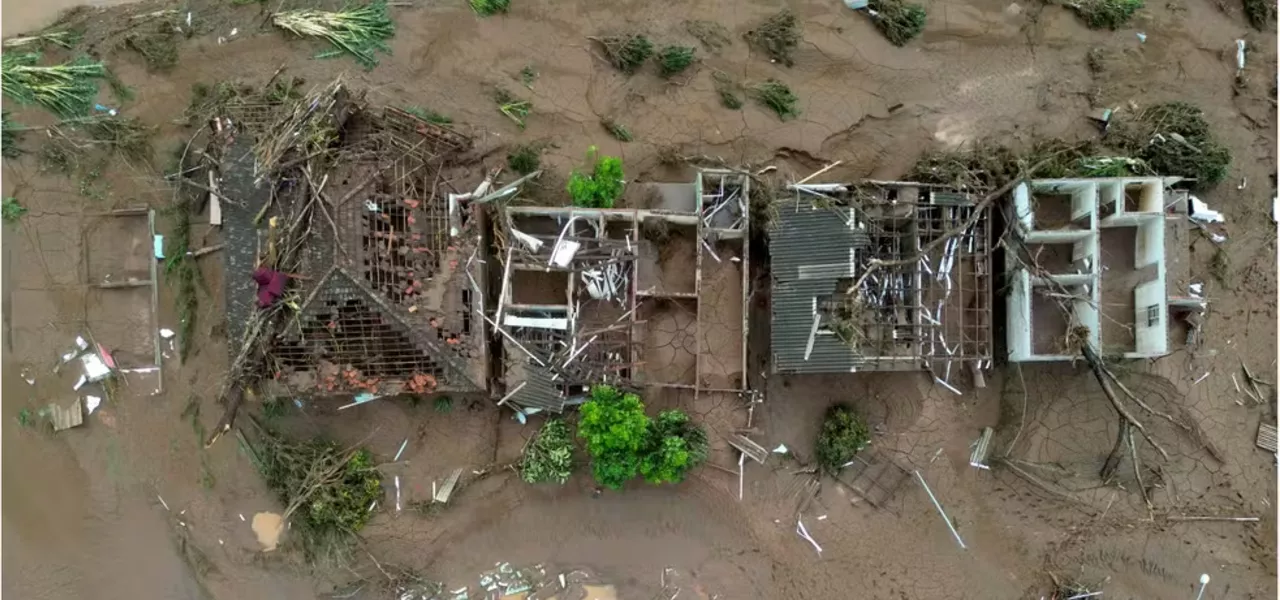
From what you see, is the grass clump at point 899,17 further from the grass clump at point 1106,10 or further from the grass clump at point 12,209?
the grass clump at point 12,209

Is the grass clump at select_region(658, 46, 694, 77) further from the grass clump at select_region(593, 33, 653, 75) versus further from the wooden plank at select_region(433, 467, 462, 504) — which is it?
the wooden plank at select_region(433, 467, 462, 504)

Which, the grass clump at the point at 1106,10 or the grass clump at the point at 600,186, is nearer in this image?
the grass clump at the point at 600,186

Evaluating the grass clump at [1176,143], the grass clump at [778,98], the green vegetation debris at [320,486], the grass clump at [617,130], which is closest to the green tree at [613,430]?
the green vegetation debris at [320,486]

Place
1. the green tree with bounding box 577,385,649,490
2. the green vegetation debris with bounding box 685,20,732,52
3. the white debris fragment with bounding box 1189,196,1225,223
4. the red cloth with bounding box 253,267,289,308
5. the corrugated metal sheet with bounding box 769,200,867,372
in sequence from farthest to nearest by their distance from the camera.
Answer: the green vegetation debris with bounding box 685,20,732,52, the white debris fragment with bounding box 1189,196,1225,223, the corrugated metal sheet with bounding box 769,200,867,372, the green tree with bounding box 577,385,649,490, the red cloth with bounding box 253,267,289,308

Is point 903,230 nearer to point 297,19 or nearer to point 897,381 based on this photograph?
point 897,381

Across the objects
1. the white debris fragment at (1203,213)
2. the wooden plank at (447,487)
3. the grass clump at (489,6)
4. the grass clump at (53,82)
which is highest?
the grass clump at (489,6)

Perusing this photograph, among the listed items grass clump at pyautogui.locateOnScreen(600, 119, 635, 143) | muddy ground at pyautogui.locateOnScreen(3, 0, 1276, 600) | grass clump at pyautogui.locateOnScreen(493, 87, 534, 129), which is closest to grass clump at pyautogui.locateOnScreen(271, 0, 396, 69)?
muddy ground at pyautogui.locateOnScreen(3, 0, 1276, 600)
